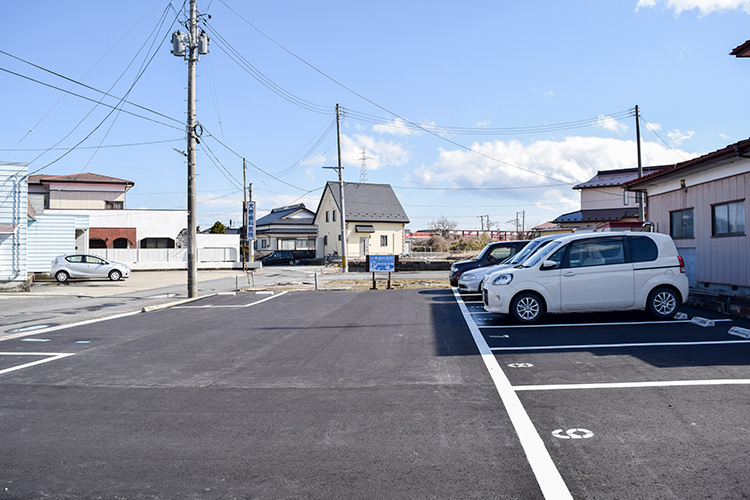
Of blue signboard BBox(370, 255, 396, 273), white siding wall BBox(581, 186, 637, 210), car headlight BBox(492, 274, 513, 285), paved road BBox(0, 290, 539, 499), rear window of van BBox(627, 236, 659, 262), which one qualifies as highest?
white siding wall BBox(581, 186, 637, 210)

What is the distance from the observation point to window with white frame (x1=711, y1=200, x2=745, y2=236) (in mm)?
11367

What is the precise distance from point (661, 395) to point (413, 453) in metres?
2.90

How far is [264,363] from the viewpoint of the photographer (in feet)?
24.5

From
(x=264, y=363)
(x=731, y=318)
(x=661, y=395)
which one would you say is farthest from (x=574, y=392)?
(x=731, y=318)

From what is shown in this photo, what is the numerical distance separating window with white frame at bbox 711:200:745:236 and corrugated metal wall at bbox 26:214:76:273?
89.6 feet

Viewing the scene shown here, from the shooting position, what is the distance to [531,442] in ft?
13.8

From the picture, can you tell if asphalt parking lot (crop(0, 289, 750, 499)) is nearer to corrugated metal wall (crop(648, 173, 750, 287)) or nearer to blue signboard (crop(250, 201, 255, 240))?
corrugated metal wall (crop(648, 173, 750, 287))

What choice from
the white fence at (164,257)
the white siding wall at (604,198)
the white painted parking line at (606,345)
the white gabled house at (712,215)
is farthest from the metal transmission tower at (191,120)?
the white siding wall at (604,198)

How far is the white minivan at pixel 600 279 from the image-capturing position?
392 inches

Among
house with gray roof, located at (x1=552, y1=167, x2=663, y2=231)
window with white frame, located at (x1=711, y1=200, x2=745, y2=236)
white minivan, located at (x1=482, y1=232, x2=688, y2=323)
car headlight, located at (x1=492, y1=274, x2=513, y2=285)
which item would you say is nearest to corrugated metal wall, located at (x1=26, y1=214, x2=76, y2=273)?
car headlight, located at (x1=492, y1=274, x2=513, y2=285)

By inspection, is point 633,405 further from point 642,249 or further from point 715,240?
point 715,240

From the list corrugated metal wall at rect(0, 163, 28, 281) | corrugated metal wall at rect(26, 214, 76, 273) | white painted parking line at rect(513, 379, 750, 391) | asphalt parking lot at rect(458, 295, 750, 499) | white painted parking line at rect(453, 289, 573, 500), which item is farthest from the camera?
corrugated metal wall at rect(26, 214, 76, 273)

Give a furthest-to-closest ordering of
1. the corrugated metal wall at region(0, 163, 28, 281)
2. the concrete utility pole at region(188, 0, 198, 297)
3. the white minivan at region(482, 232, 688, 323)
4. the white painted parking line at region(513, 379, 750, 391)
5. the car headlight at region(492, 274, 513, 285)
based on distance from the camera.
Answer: the corrugated metal wall at region(0, 163, 28, 281), the concrete utility pole at region(188, 0, 198, 297), the car headlight at region(492, 274, 513, 285), the white minivan at region(482, 232, 688, 323), the white painted parking line at region(513, 379, 750, 391)

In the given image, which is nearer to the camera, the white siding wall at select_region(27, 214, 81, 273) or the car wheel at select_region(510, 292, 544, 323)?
the car wheel at select_region(510, 292, 544, 323)
